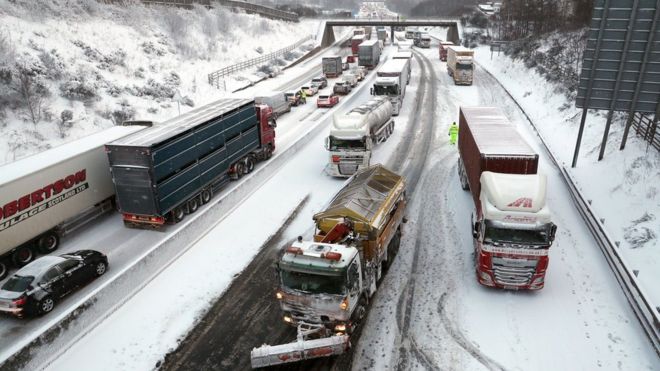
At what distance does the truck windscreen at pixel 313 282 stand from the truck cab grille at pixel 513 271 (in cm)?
551

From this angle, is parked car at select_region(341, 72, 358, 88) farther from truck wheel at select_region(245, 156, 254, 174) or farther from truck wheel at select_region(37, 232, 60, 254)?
truck wheel at select_region(37, 232, 60, 254)

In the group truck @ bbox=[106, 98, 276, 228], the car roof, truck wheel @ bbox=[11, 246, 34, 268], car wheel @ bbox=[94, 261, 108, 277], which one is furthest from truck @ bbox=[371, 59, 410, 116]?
the car roof

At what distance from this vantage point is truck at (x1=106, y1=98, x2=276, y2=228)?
1808 cm

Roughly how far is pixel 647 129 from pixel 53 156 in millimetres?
27300

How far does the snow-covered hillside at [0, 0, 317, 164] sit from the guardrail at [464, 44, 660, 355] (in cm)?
2941

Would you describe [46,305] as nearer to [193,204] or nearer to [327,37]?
[193,204]

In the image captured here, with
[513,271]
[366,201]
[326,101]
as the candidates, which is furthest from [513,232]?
[326,101]

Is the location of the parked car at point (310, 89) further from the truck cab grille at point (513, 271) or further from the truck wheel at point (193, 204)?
the truck cab grille at point (513, 271)

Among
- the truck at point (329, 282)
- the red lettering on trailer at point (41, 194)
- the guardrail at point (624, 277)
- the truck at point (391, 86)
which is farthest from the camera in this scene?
the truck at point (391, 86)

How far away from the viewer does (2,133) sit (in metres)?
27.0

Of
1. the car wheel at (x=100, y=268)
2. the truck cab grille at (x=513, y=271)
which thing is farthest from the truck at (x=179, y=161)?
the truck cab grille at (x=513, y=271)

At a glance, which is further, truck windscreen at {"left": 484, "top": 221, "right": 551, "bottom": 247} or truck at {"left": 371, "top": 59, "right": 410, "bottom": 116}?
truck at {"left": 371, "top": 59, "right": 410, "bottom": 116}

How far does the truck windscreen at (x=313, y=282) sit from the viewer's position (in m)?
11.6

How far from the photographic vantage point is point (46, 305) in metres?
14.2
